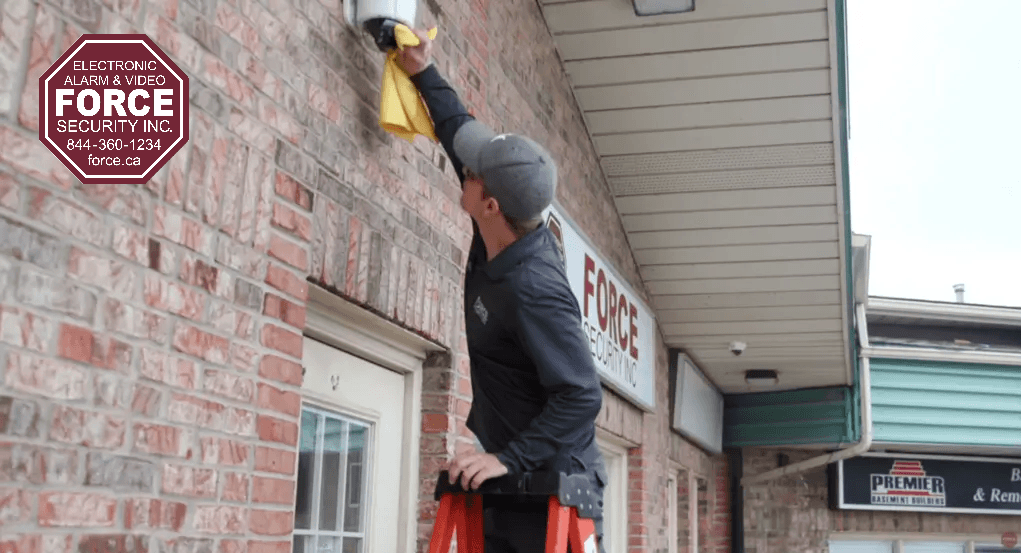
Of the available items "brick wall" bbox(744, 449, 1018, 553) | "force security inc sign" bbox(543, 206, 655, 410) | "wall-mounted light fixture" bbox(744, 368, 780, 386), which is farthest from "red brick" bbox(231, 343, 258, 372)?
"brick wall" bbox(744, 449, 1018, 553)

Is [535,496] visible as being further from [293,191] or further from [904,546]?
[904,546]

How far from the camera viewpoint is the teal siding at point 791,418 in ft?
32.1

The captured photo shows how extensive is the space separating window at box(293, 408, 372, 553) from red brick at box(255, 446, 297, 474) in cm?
40

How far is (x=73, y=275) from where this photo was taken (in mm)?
2027

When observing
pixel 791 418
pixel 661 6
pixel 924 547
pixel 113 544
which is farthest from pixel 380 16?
pixel 924 547

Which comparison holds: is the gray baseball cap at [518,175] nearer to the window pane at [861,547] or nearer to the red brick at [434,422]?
the red brick at [434,422]

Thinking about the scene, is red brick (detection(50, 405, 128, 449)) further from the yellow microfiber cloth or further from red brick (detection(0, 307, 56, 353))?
the yellow microfiber cloth

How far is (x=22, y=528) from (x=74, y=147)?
2.24 feet

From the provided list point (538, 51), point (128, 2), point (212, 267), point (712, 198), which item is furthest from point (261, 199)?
point (712, 198)

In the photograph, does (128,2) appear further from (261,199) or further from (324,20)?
(324,20)

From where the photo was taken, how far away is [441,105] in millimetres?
3234

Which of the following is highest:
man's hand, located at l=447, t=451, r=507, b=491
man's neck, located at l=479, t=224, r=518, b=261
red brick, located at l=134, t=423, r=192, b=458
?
man's neck, located at l=479, t=224, r=518, b=261

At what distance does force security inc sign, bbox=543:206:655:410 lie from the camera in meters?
5.52

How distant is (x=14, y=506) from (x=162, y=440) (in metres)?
0.41
